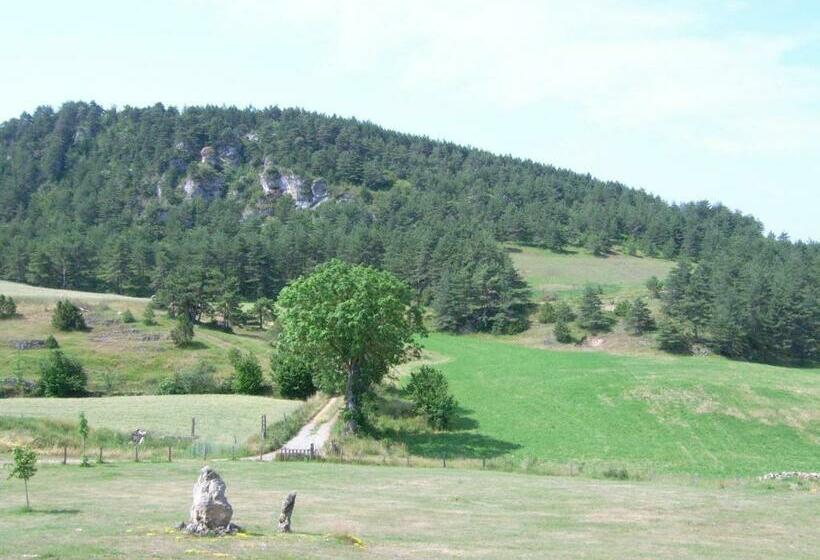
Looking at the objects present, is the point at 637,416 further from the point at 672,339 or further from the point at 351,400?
the point at 672,339

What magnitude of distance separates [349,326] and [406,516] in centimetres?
2738

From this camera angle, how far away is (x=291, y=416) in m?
57.3

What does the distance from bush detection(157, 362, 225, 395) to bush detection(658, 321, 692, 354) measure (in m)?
58.7

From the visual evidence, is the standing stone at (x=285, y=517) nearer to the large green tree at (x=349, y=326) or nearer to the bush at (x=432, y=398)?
the large green tree at (x=349, y=326)

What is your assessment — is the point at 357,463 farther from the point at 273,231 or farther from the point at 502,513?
the point at 273,231

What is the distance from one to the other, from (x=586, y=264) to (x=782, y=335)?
204ft

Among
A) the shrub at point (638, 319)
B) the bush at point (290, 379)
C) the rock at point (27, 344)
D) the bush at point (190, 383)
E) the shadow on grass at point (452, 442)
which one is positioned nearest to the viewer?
the shadow on grass at point (452, 442)

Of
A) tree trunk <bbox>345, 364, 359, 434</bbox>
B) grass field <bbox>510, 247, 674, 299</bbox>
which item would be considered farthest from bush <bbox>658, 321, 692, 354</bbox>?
tree trunk <bbox>345, 364, 359, 434</bbox>

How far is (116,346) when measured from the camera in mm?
82188

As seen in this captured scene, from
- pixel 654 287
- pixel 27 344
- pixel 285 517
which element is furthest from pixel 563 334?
pixel 285 517

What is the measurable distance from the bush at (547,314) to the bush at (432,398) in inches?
2284

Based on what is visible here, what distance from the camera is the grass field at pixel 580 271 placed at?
135 metres

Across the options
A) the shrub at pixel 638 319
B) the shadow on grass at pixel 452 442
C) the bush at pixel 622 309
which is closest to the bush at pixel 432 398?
the shadow on grass at pixel 452 442

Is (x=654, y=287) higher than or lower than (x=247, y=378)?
higher
